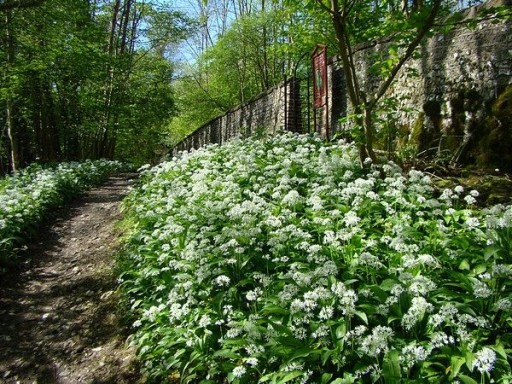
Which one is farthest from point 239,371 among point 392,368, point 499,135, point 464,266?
point 499,135

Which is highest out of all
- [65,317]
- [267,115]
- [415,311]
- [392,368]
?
[267,115]

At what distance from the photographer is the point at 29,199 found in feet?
28.6

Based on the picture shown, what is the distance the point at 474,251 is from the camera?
12.2ft

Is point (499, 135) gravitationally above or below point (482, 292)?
above

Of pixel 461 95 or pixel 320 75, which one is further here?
pixel 320 75

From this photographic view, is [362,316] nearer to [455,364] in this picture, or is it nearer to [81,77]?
[455,364]

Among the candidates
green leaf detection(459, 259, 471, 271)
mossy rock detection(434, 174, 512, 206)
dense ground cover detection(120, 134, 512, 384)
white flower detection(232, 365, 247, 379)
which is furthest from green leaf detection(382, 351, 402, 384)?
mossy rock detection(434, 174, 512, 206)

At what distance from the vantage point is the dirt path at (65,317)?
3.91 meters

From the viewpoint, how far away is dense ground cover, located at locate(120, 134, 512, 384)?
2.66 metres

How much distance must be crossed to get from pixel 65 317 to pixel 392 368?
12.9 ft

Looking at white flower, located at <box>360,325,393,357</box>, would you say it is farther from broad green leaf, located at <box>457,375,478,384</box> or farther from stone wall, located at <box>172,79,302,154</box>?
stone wall, located at <box>172,79,302,154</box>

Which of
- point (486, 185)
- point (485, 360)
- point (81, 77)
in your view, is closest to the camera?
point (485, 360)

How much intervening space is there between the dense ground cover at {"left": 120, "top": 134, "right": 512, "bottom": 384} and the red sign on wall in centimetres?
379

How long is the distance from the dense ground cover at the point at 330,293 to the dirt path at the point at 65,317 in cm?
37
